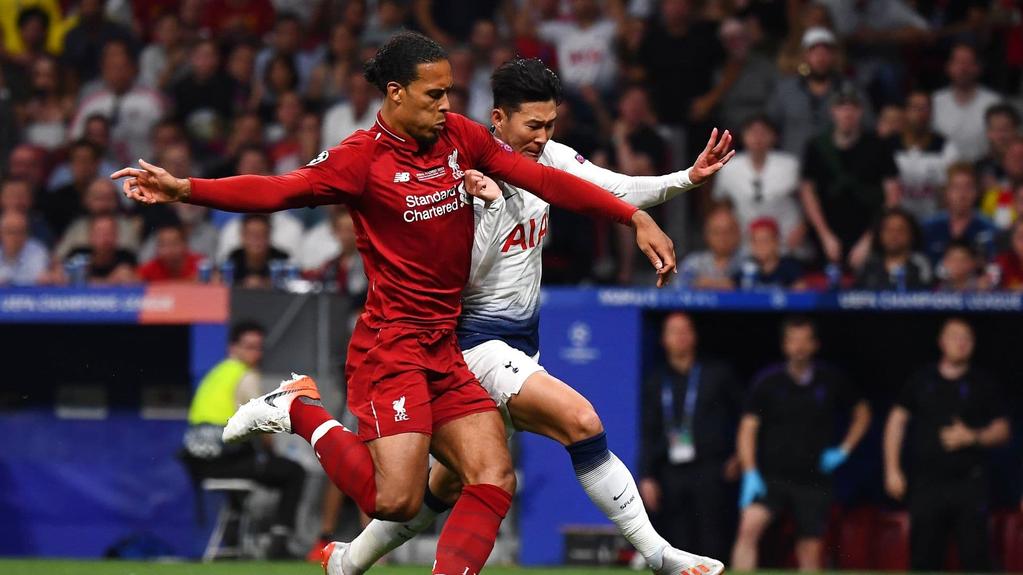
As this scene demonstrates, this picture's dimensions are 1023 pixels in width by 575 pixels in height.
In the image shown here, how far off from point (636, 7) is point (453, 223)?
7.59 metres

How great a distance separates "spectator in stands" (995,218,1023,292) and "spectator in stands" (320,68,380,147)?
16.3ft

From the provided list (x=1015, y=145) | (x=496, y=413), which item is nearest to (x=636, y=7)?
(x=1015, y=145)

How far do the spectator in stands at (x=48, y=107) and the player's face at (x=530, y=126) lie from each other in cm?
809

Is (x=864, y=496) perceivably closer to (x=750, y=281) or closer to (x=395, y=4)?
(x=750, y=281)

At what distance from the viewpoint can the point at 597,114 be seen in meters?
12.7

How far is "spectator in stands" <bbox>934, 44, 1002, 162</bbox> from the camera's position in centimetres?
1204

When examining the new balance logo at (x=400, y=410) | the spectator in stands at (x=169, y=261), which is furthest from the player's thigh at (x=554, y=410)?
the spectator in stands at (x=169, y=261)

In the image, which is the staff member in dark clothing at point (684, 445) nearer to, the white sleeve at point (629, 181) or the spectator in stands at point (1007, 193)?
the spectator in stands at point (1007, 193)

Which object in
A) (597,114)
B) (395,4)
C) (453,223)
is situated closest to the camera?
(453,223)

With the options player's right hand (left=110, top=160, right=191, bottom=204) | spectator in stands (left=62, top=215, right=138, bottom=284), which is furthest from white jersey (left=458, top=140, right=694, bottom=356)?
spectator in stands (left=62, top=215, right=138, bottom=284)

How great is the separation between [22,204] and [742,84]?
5.51 m

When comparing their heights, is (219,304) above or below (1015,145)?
below

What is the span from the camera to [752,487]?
10.4m

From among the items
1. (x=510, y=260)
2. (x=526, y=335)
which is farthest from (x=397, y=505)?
(x=510, y=260)
